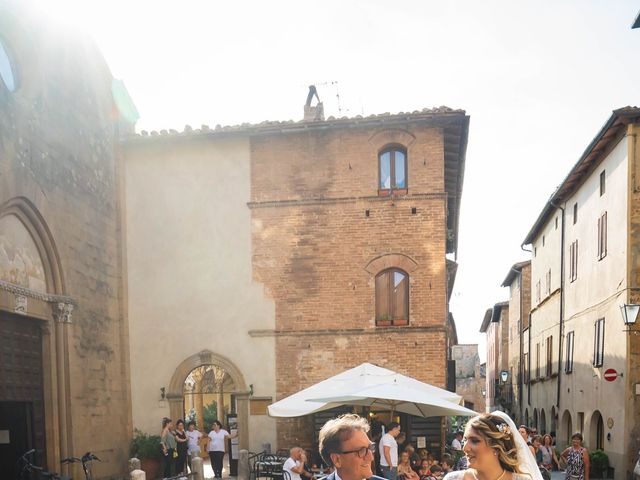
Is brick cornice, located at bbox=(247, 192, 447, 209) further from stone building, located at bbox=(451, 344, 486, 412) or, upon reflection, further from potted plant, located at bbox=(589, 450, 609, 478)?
stone building, located at bbox=(451, 344, 486, 412)

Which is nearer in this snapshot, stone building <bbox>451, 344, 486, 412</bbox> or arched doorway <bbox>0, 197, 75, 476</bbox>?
arched doorway <bbox>0, 197, 75, 476</bbox>

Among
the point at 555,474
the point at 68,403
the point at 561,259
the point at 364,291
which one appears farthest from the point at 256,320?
the point at 561,259

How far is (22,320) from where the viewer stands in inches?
504

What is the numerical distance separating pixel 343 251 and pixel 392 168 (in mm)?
2388

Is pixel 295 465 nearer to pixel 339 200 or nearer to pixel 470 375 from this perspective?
pixel 339 200

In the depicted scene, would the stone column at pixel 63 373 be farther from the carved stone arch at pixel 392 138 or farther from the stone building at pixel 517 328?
the stone building at pixel 517 328

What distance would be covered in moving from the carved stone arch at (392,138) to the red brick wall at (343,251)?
0.08 feet

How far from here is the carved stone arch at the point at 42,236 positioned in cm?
1245

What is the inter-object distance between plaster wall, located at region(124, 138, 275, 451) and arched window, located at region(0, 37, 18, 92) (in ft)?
15.7

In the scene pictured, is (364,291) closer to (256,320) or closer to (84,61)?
(256,320)

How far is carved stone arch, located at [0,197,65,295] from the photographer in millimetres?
12449

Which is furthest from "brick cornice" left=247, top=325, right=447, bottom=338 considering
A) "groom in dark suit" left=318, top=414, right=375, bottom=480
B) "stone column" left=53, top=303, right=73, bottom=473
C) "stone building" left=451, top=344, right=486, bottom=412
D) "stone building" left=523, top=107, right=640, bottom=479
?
"stone building" left=451, top=344, right=486, bottom=412

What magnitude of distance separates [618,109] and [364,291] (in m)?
7.24

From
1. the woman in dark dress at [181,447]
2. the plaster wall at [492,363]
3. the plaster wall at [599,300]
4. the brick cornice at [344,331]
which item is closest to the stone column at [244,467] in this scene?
the woman in dark dress at [181,447]
